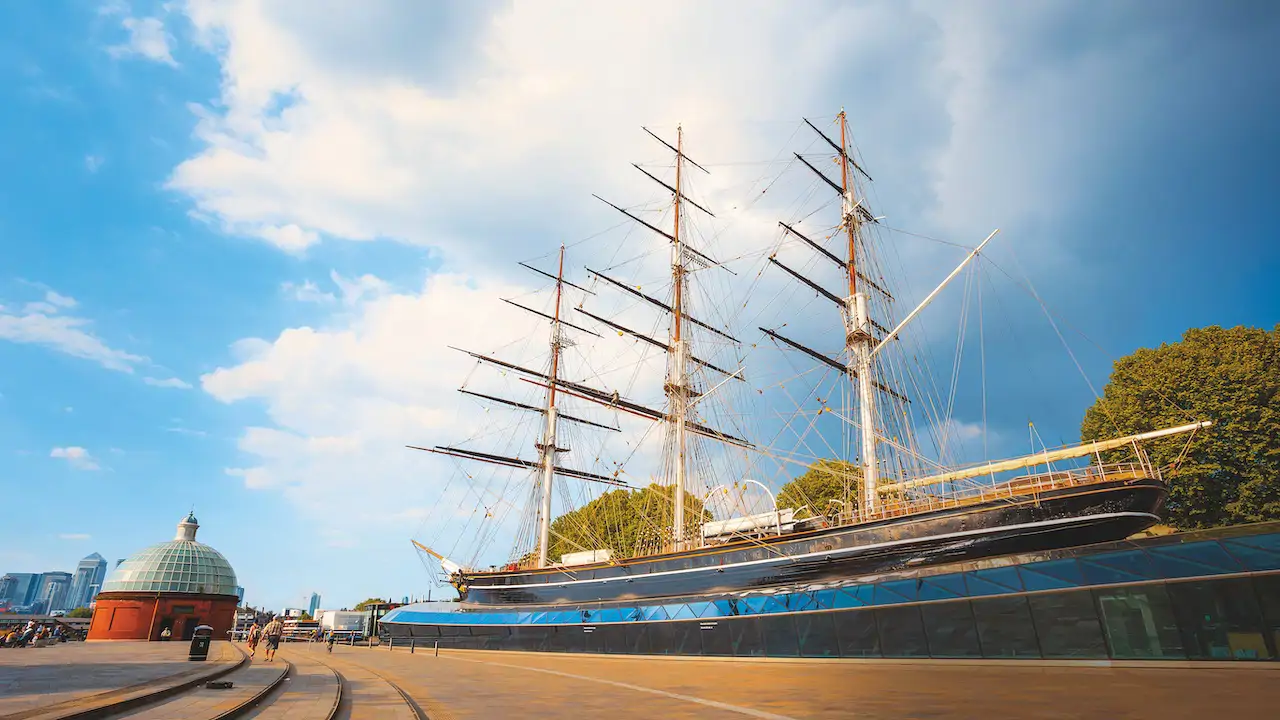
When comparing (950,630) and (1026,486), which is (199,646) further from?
(1026,486)

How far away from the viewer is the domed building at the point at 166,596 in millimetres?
51969

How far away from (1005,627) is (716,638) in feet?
37.0

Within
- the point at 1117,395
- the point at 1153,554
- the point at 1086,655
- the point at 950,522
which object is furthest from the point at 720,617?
the point at 1117,395

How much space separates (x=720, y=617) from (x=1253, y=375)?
93.8 feet

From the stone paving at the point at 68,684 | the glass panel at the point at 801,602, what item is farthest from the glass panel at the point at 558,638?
the stone paving at the point at 68,684

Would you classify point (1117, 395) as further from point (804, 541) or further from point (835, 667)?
point (835, 667)

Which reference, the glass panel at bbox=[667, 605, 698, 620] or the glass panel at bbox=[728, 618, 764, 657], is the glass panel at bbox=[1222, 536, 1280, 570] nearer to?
the glass panel at bbox=[728, 618, 764, 657]

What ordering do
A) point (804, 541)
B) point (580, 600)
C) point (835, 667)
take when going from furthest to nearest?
point (580, 600) < point (804, 541) < point (835, 667)

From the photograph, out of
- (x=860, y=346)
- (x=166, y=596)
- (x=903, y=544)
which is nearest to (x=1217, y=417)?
(x=860, y=346)

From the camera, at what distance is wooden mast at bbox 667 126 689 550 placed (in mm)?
35875

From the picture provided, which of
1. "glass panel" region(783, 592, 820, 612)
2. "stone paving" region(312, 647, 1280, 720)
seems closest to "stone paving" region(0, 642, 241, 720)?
"stone paving" region(312, 647, 1280, 720)

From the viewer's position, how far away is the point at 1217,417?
3012cm

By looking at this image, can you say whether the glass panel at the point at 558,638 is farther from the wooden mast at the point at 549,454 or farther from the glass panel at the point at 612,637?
the wooden mast at the point at 549,454

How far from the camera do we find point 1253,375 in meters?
29.7
